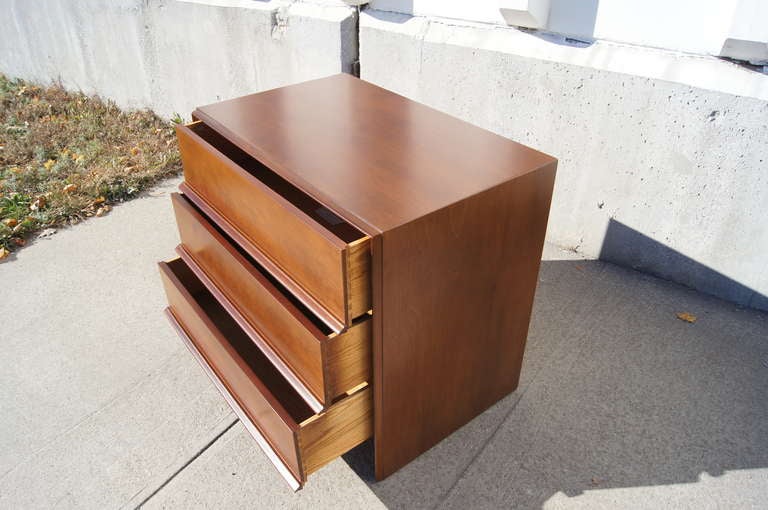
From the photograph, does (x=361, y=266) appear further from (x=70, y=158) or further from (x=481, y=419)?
(x=70, y=158)

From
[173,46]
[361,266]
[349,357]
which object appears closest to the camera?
[361,266]

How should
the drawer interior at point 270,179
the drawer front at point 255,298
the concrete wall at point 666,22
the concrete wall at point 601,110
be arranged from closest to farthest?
the drawer front at point 255,298 → the drawer interior at point 270,179 → the concrete wall at point 666,22 → the concrete wall at point 601,110

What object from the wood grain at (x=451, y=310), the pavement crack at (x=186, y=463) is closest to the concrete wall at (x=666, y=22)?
the wood grain at (x=451, y=310)

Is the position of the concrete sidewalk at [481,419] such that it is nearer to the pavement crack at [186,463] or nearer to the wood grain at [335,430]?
the pavement crack at [186,463]

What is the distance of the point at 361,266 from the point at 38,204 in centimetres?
259

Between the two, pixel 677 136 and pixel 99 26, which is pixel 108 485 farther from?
pixel 99 26

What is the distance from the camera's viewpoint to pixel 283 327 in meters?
1.53

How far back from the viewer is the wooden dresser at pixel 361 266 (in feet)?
4.53

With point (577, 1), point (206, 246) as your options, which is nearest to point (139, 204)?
point (206, 246)

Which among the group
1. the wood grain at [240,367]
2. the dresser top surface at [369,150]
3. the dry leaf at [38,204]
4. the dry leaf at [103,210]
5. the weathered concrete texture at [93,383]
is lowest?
the weathered concrete texture at [93,383]

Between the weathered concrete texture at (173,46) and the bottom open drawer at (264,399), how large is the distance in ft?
5.42

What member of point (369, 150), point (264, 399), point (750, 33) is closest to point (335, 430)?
point (264, 399)

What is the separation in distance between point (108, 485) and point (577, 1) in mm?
2410

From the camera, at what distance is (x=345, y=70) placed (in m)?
3.17
